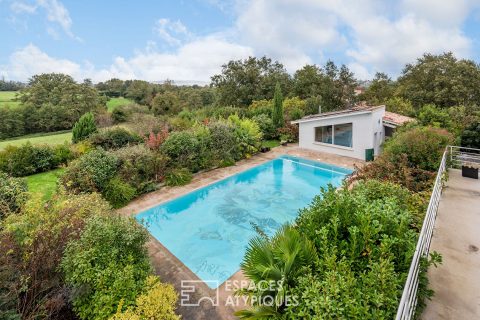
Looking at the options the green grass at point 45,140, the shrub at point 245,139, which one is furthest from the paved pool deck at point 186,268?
the green grass at point 45,140

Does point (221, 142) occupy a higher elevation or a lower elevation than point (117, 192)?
higher

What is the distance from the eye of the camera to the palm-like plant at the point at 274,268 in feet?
11.6

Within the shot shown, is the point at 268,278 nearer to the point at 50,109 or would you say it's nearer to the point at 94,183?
the point at 94,183

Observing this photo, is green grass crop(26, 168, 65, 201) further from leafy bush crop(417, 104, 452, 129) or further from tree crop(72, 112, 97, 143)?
leafy bush crop(417, 104, 452, 129)

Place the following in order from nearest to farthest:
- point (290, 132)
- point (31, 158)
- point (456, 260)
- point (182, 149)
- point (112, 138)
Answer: point (456, 260) → point (31, 158) → point (182, 149) → point (112, 138) → point (290, 132)

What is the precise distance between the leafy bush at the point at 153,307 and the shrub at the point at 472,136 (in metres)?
16.7

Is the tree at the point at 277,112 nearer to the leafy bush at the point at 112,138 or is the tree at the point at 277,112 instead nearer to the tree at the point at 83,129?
the leafy bush at the point at 112,138

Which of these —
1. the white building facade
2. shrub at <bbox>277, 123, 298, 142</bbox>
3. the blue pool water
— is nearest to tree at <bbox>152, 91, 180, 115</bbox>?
shrub at <bbox>277, 123, 298, 142</bbox>

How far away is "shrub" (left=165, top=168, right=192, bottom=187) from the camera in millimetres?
13078

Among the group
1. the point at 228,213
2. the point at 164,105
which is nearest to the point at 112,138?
the point at 228,213

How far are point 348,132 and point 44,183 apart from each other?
18.2m

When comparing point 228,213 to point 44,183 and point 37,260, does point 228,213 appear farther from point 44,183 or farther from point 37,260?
point 44,183

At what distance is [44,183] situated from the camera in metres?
11.7

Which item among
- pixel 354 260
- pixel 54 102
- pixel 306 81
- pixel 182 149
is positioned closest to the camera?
pixel 354 260
